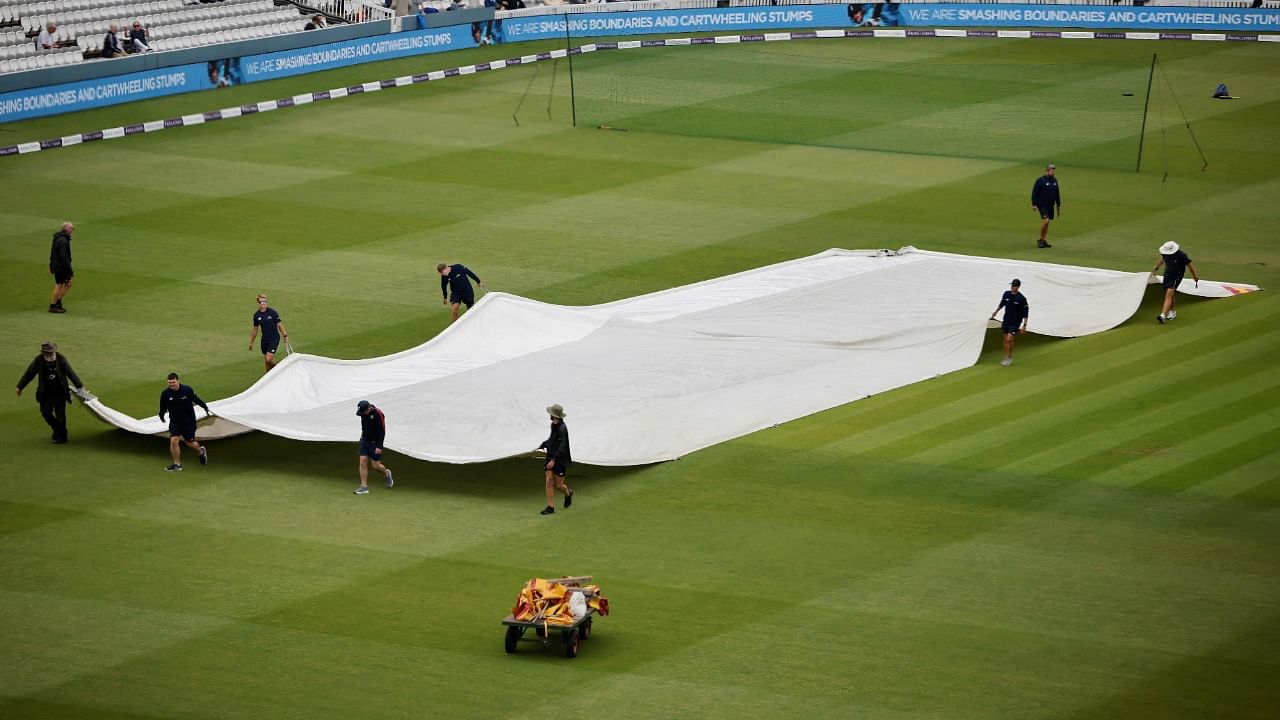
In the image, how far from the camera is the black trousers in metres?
25.9

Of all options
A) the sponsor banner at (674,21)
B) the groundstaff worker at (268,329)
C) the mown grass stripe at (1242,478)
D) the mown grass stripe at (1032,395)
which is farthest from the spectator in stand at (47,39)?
the mown grass stripe at (1242,478)

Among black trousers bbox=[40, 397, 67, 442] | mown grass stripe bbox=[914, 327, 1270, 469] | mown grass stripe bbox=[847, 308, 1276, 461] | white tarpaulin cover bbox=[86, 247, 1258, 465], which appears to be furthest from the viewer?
black trousers bbox=[40, 397, 67, 442]

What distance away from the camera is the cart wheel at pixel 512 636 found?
18.7 metres

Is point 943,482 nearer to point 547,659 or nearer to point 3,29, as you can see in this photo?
point 547,659

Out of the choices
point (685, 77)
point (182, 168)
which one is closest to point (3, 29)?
point (182, 168)

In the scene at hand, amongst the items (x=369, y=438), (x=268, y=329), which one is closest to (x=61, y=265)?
(x=268, y=329)

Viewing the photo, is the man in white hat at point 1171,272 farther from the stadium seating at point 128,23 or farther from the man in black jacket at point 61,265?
the stadium seating at point 128,23

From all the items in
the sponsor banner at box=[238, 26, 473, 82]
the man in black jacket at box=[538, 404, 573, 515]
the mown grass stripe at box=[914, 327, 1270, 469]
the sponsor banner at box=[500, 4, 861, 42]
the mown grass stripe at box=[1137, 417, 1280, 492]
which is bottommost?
the mown grass stripe at box=[1137, 417, 1280, 492]

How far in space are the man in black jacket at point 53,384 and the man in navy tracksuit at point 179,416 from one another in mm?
1928

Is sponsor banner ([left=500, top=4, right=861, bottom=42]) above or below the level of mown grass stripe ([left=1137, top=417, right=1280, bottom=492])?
above

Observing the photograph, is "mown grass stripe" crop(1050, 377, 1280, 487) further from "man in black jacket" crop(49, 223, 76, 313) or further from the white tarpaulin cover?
"man in black jacket" crop(49, 223, 76, 313)

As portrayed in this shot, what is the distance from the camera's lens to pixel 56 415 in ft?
85.6

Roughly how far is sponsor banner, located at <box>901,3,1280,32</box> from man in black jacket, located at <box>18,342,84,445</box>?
4613cm

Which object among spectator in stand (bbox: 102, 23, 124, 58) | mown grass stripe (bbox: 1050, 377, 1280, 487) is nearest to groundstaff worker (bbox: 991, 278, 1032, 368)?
mown grass stripe (bbox: 1050, 377, 1280, 487)
